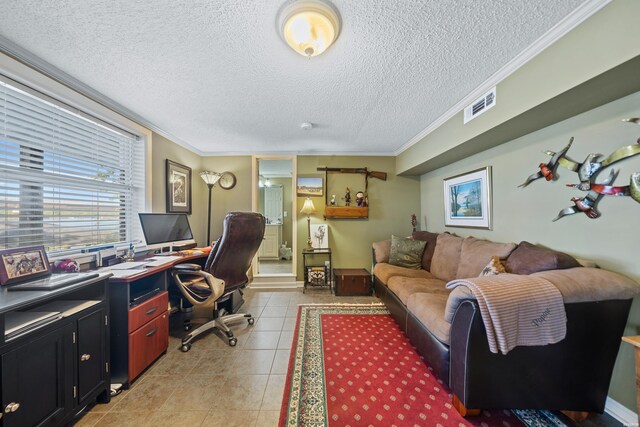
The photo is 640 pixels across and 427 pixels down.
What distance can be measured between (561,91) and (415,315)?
73.0 inches

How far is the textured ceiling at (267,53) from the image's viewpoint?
3.90 feet

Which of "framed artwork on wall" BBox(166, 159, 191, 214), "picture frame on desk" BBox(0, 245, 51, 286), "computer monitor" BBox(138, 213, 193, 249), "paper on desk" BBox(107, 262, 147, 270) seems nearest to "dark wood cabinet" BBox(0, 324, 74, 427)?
"picture frame on desk" BBox(0, 245, 51, 286)

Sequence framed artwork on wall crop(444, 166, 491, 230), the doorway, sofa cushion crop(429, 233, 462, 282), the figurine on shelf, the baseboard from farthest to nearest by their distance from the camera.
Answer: the doorway → the figurine on shelf → sofa cushion crop(429, 233, 462, 282) → framed artwork on wall crop(444, 166, 491, 230) → the baseboard

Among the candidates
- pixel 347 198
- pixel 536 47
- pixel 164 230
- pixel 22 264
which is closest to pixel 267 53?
pixel 536 47

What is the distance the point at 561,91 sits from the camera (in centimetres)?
131

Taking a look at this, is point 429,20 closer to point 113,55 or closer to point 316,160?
point 113,55

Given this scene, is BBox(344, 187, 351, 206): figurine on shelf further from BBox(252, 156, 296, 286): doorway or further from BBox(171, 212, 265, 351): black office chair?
BBox(171, 212, 265, 351): black office chair

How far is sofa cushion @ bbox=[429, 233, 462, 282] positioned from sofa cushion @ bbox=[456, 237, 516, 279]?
10 cm

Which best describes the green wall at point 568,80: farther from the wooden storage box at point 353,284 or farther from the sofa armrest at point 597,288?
the wooden storage box at point 353,284

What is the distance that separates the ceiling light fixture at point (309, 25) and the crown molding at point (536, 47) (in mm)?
1270

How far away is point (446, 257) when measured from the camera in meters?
2.68

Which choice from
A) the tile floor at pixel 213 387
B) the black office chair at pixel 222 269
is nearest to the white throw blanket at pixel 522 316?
the tile floor at pixel 213 387

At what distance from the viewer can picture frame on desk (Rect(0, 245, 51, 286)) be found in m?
1.26

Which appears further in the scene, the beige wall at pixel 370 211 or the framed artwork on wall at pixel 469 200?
the beige wall at pixel 370 211
